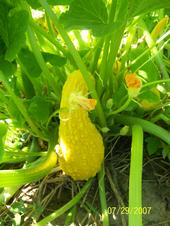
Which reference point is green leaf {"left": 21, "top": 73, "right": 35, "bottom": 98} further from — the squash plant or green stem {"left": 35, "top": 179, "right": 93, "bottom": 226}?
green stem {"left": 35, "top": 179, "right": 93, "bottom": 226}

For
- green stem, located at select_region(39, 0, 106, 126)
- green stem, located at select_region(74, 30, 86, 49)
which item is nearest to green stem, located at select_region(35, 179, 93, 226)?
green stem, located at select_region(39, 0, 106, 126)

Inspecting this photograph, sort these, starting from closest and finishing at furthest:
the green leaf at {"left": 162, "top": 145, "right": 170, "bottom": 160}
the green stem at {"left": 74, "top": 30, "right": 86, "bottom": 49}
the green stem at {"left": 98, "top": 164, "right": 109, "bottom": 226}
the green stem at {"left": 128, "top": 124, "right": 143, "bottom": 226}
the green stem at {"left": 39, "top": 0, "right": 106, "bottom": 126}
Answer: the green stem at {"left": 128, "top": 124, "right": 143, "bottom": 226}
the green stem at {"left": 39, "top": 0, "right": 106, "bottom": 126}
the green stem at {"left": 98, "top": 164, "right": 109, "bottom": 226}
the green leaf at {"left": 162, "top": 145, "right": 170, "bottom": 160}
the green stem at {"left": 74, "top": 30, "right": 86, "bottom": 49}

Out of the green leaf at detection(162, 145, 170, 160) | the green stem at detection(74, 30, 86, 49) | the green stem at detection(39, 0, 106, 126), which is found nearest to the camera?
the green stem at detection(39, 0, 106, 126)

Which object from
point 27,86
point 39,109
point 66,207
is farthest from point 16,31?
point 66,207

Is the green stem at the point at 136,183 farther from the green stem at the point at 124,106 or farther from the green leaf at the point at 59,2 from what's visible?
the green leaf at the point at 59,2

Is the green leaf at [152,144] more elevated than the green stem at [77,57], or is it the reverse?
the green stem at [77,57]

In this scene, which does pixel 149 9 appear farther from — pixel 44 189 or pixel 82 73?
pixel 44 189

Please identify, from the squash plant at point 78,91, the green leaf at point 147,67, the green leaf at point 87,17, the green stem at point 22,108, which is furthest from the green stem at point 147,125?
the green leaf at point 87,17
